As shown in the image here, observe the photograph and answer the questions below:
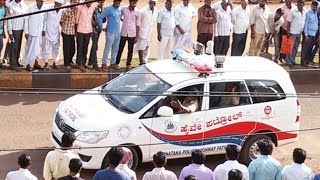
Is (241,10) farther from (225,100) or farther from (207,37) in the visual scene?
(225,100)

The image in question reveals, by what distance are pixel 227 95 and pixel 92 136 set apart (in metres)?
2.23

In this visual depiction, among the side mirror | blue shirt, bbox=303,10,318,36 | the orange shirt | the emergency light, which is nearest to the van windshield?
the side mirror

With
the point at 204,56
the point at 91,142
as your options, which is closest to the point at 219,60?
the point at 204,56

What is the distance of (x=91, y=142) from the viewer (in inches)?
417

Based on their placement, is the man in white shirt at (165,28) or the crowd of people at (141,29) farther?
the man in white shirt at (165,28)

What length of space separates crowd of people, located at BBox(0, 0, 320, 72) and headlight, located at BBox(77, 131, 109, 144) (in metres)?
4.06

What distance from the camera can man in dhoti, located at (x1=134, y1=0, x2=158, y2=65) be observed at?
49.9 feet

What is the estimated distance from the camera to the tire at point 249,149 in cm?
1152

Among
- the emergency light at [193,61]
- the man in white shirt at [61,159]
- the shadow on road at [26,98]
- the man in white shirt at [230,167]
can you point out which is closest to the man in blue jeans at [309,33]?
the emergency light at [193,61]

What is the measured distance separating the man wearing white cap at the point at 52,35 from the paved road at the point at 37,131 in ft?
3.00

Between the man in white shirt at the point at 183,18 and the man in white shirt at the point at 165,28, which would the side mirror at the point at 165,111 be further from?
the man in white shirt at the point at 183,18

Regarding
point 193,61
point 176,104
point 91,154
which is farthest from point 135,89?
point 91,154

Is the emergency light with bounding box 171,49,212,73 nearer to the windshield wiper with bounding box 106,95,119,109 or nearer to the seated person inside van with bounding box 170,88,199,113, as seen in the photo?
the seated person inside van with bounding box 170,88,199,113

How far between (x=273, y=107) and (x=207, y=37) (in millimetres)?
4407
